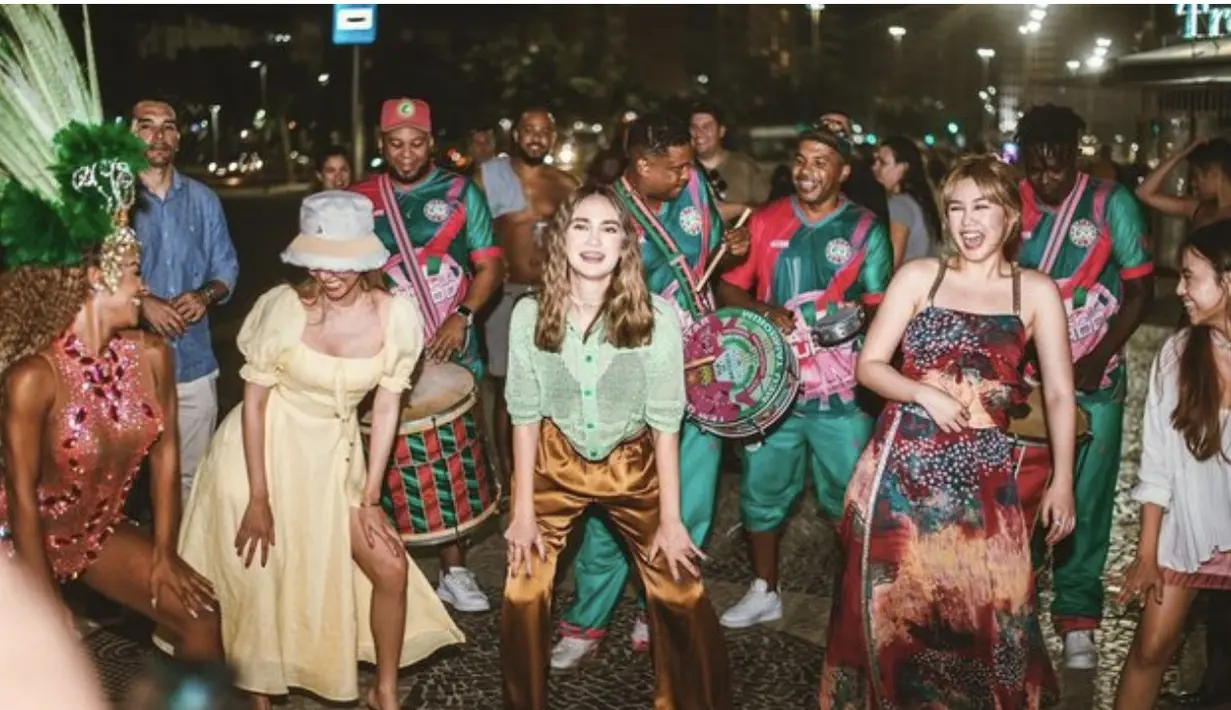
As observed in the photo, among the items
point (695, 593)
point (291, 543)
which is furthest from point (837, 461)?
point (291, 543)

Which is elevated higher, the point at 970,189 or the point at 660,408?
the point at 970,189

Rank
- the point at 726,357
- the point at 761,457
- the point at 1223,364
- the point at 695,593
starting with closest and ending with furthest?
the point at 1223,364 < the point at 695,593 < the point at 726,357 < the point at 761,457

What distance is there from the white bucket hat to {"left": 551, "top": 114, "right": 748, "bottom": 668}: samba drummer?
4.22 feet

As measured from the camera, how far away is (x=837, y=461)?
621 cm

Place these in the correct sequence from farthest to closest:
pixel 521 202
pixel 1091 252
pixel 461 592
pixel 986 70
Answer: pixel 986 70 < pixel 521 202 < pixel 461 592 < pixel 1091 252

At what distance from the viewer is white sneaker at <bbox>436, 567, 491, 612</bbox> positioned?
21.9ft

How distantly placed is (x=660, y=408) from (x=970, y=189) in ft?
3.97

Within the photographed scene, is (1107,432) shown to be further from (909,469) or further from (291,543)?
(291,543)

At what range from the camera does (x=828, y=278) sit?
617 centimetres

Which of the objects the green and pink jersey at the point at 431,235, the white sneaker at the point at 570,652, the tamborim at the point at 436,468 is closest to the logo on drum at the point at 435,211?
the green and pink jersey at the point at 431,235

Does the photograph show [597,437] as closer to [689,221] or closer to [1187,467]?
[689,221]

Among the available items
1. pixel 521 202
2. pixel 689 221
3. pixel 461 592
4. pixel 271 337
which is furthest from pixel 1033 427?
pixel 521 202

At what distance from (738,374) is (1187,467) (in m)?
1.82

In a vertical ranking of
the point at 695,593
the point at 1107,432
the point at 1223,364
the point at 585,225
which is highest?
the point at 585,225
